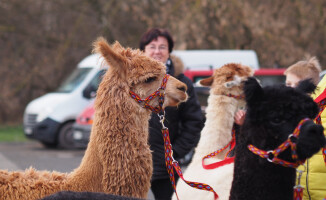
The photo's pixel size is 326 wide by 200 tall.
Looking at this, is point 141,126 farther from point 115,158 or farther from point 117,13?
point 117,13

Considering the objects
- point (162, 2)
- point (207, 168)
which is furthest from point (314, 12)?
point (207, 168)

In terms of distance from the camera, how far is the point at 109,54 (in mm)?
2877

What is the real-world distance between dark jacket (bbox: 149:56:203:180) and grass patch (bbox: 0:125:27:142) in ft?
36.8

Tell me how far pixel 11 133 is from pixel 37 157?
226 inches

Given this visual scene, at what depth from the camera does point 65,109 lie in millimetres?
11875

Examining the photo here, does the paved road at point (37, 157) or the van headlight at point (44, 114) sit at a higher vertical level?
the van headlight at point (44, 114)

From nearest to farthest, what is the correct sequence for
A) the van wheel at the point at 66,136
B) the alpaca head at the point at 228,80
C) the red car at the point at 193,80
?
1. the alpaca head at the point at 228,80
2. the red car at the point at 193,80
3. the van wheel at the point at 66,136

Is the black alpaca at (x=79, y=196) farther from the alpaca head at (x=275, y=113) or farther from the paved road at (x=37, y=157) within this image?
the paved road at (x=37, y=157)

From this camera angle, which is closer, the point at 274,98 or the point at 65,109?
the point at 274,98

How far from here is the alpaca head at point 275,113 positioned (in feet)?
6.95

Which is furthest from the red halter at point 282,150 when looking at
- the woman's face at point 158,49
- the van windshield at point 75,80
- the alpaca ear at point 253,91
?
the van windshield at point 75,80

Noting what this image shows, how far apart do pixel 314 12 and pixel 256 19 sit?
5.04 ft

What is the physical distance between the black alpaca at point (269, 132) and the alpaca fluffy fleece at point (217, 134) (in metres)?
0.99

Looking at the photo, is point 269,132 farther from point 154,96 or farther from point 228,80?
point 228,80
